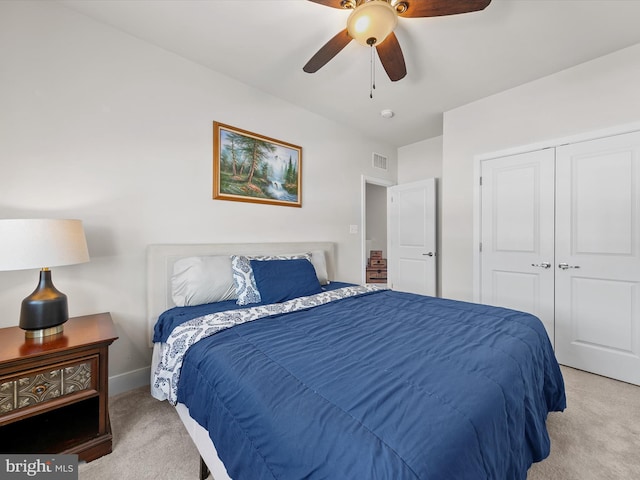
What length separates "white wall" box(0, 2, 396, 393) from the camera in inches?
66.7

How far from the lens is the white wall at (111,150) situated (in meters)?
1.69

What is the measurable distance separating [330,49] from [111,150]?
65.5 inches

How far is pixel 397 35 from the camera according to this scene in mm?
2020

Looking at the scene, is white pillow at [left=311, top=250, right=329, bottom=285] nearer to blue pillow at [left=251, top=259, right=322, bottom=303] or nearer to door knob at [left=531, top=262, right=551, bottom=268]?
blue pillow at [left=251, top=259, right=322, bottom=303]

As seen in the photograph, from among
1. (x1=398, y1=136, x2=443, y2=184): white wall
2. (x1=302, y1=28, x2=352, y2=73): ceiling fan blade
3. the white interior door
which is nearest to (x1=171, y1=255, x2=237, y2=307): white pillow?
(x1=302, y1=28, x2=352, y2=73): ceiling fan blade

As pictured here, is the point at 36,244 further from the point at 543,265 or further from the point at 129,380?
the point at 543,265

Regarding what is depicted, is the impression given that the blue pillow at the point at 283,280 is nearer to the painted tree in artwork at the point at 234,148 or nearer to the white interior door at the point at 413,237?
the painted tree in artwork at the point at 234,148

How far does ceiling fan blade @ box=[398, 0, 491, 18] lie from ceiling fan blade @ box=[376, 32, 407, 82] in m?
0.17

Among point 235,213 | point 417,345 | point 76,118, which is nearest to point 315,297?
point 417,345

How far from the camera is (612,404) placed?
196 cm

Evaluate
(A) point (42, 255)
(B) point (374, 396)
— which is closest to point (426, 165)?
(B) point (374, 396)

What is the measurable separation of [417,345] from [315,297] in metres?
0.92

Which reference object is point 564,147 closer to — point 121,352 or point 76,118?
point 76,118

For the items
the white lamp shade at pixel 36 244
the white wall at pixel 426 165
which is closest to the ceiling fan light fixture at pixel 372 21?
the white lamp shade at pixel 36 244
